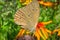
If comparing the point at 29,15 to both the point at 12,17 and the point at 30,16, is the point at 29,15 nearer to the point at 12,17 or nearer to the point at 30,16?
the point at 30,16

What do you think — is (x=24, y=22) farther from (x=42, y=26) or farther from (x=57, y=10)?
(x=57, y=10)

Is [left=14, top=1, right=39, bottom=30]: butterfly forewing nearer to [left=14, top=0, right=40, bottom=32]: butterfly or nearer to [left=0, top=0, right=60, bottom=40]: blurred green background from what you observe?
[left=14, top=0, right=40, bottom=32]: butterfly

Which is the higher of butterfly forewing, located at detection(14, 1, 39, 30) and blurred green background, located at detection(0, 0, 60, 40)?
butterfly forewing, located at detection(14, 1, 39, 30)

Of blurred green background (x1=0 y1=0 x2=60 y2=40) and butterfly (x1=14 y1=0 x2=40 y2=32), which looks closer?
butterfly (x1=14 y1=0 x2=40 y2=32)

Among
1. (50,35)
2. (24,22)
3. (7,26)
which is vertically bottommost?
(50,35)

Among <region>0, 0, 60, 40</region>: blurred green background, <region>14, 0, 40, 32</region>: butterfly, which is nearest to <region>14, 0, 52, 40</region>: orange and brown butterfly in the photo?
<region>14, 0, 40, 32</region>: butterfly

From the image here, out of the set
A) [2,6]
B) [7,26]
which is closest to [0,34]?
[7,26]

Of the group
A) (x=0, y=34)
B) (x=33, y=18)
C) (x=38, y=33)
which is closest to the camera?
(x=33, y=18)

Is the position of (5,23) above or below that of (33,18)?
below
